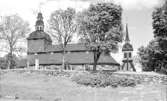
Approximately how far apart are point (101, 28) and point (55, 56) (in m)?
27.1

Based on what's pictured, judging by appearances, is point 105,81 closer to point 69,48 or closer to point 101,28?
point 101,28

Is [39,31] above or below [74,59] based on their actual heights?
above

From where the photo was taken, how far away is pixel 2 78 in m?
38.3

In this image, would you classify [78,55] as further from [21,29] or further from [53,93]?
[53,93]

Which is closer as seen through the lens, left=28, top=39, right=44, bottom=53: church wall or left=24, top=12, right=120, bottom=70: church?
left=24, top=12, right=120, bottom=70: church

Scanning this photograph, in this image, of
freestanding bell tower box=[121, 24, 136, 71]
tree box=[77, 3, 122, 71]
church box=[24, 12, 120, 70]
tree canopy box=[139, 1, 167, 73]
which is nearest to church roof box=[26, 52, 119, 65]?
church box=[24, 12, 120, 70]

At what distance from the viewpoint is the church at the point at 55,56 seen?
60281 mm

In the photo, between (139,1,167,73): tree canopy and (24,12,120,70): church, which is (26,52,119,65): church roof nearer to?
(24,12,120,70): church

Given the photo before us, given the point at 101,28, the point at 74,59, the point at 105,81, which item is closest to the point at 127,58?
the point at 74,59

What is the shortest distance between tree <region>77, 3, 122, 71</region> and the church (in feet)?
46.5

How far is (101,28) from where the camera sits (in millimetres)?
41219

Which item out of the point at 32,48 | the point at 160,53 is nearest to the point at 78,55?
the point at 32,48

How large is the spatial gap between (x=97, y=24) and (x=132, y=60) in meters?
45.7

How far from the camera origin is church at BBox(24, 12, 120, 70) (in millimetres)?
60281
